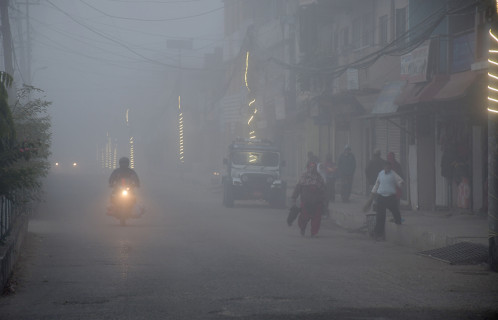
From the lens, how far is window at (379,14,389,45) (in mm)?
29811

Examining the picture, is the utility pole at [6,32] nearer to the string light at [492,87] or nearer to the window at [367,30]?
the window at [367,30]

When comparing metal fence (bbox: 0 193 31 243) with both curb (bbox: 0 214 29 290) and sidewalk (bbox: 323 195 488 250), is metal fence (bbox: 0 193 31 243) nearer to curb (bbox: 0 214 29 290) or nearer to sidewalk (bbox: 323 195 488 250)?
curb (bbox: 0 214 29 290)

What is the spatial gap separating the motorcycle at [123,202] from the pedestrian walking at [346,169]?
10.6 meters

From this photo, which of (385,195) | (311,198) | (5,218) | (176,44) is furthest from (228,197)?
(176,44)

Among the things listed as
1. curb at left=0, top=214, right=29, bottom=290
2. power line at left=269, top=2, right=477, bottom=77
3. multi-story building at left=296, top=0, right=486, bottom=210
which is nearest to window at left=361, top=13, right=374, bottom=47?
multi-story building at left=296, top=0, right=486, bottom=210

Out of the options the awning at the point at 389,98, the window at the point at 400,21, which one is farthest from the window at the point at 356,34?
the awning at the point at 389,98

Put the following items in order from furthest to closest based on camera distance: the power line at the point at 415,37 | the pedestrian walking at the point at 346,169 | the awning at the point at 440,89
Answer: the pedestrian walking at the point at 346,169 < the awning at the point at 440,89 < the power line at the point at 415,37

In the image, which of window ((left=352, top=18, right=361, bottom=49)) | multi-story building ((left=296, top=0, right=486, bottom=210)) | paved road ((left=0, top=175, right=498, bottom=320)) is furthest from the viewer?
window ((left=352, top=18, right=361, bottom=49))

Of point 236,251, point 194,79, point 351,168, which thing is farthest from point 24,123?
point 194,79

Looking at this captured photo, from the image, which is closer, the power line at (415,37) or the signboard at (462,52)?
the power line at (415,37)

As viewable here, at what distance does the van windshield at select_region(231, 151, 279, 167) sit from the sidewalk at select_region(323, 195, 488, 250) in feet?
18.7

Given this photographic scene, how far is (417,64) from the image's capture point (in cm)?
2288

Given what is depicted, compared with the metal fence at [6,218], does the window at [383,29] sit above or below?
above

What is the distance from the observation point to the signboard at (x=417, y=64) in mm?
22250
